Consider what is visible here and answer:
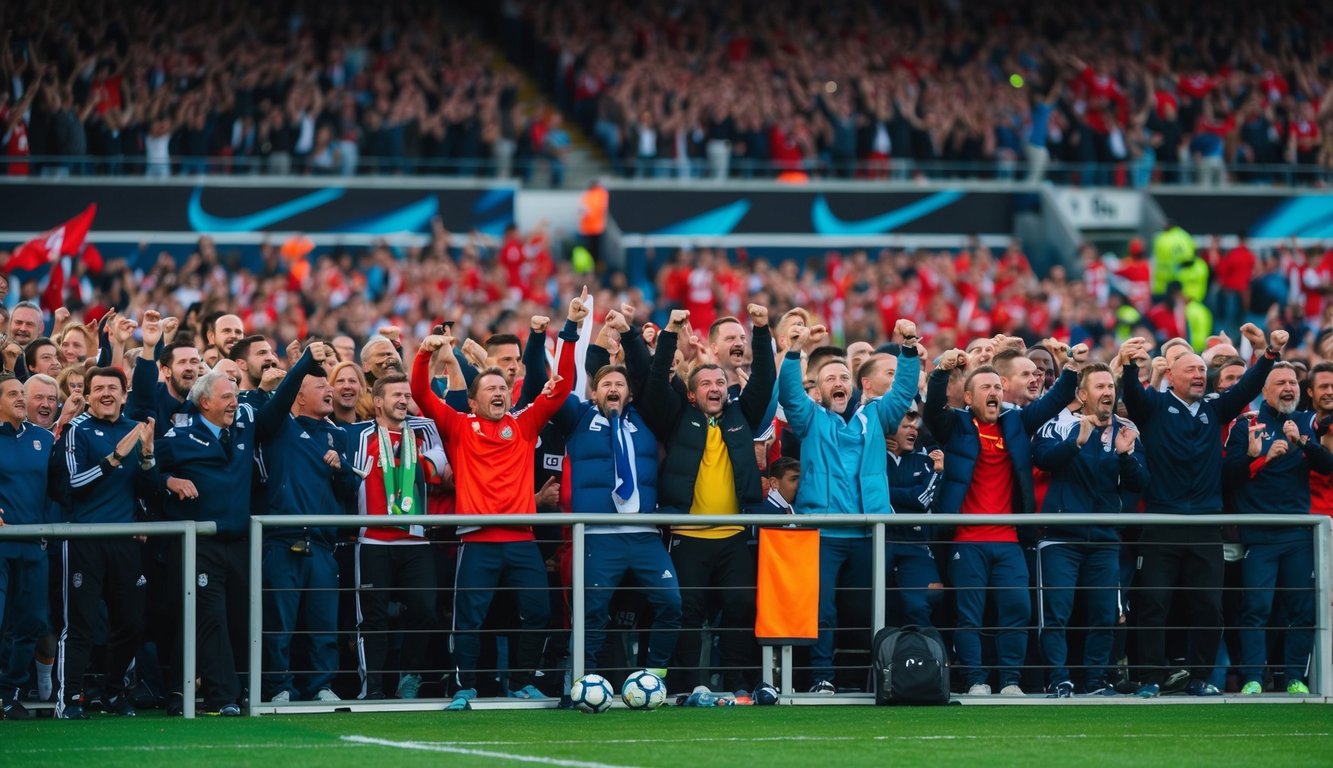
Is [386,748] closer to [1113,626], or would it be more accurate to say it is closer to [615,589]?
[615,589]

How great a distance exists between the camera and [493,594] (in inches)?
407

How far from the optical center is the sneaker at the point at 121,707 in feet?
32.5

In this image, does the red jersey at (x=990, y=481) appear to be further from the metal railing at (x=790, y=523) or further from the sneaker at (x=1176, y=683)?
the sneaker at (x=1176, y=683)

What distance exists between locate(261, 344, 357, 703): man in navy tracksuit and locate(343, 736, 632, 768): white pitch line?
1.35 metres

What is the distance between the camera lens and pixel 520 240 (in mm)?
25141

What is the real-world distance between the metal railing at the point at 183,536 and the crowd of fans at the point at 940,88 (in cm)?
1950

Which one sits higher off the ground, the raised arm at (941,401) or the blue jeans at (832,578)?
Result: the raised arm at (941,401)

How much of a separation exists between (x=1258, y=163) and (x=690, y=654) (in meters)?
23.2

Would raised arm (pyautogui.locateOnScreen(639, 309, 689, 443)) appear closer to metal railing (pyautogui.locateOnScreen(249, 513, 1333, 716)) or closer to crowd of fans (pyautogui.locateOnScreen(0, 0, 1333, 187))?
metal railing (pyautogui.locateOnScreen(249, 513, 1333, 716))

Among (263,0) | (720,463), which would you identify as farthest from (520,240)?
(720,463)

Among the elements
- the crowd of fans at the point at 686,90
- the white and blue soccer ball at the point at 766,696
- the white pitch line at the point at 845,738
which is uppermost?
A: the crowd of fans at the point at 686,90

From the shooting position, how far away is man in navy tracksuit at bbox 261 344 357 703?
10.0m

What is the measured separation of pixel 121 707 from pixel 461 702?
5.66 ft

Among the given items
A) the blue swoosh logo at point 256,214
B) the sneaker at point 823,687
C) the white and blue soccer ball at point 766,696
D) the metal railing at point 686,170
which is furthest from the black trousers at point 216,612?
the metal railing at point 686,170
